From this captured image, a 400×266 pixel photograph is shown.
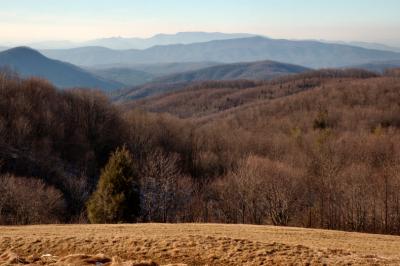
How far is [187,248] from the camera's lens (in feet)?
57.7

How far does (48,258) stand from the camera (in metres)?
16.4

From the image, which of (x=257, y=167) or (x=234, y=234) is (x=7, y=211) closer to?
(x=234, y=234)

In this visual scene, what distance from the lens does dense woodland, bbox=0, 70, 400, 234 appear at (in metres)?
37.2

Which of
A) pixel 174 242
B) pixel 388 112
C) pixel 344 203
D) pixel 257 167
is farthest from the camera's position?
pixel 388 112

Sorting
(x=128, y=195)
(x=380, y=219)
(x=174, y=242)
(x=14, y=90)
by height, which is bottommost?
(x=380, y=219)

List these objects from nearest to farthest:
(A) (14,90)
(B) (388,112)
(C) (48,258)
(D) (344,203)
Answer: (C) (48,258)
(D) (344,203)
(A) (14,90)
(B) (388,112)

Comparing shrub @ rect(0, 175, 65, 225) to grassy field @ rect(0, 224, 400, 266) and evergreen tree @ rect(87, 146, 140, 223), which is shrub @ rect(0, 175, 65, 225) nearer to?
evergreen tree @ rect(87, 146, 140, 223)

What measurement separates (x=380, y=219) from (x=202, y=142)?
39132 mm

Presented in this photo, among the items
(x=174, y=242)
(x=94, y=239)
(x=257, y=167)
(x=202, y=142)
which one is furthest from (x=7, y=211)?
(x=202, y=142)

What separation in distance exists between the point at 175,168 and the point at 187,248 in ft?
128

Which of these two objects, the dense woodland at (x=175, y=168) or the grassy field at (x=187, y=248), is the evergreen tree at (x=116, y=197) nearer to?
the dense woodland at (x=175, y=168)

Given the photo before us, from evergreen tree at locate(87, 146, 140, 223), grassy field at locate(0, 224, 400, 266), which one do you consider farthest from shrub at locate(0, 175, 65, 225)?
grassy field at locate(0, 224, 400, 266)

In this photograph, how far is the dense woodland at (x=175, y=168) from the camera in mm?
37188

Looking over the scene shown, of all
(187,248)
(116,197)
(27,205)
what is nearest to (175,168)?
(27,205)
